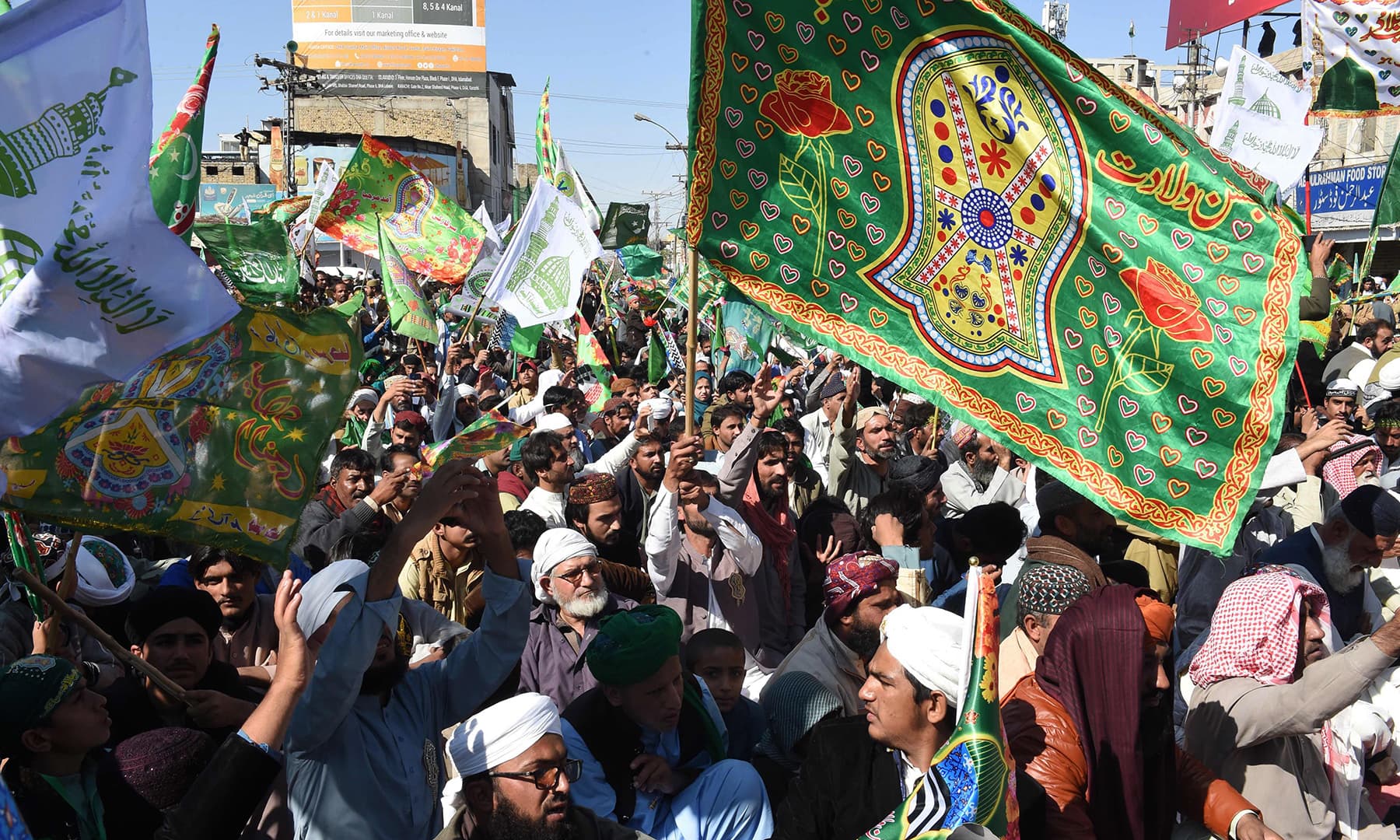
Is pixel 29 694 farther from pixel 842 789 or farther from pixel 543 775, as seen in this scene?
pixel 842 789

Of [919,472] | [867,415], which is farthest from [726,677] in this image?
[867,415]

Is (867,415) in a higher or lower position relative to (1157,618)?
lower

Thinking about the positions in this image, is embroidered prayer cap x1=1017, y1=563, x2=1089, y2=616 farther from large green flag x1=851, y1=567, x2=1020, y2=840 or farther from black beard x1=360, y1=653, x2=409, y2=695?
black beard x1=360, y1=653, x2=409, y2=695

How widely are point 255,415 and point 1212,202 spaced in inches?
123

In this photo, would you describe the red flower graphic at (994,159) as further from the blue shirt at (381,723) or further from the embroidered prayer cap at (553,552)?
the blue shirt at (381,723)

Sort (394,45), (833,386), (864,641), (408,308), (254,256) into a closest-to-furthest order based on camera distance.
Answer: (864,641)
(254,256)
(833,386)
(408,308)
(394,45)

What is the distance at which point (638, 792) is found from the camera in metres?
3.80

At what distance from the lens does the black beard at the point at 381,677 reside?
137 inches

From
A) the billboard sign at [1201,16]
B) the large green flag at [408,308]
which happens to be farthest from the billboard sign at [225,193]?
the large green flag at [408,308]

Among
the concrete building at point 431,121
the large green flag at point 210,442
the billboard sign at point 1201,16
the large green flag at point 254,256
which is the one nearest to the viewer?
the large green flag at point 210,442

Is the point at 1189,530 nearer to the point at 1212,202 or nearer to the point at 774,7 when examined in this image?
the point at 1212,202

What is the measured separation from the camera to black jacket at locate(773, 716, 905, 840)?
131 inches

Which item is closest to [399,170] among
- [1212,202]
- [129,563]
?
[129,563]

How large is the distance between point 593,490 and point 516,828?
2.91 meters
